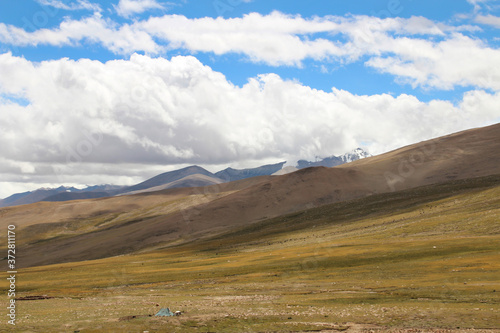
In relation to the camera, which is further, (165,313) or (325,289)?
(325,289)

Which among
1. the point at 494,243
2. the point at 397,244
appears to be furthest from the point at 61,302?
the point at 494,243

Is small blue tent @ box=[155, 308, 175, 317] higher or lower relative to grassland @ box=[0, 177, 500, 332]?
higher

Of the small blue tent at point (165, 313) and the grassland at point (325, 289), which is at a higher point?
the small blue tent at point (165, 313)

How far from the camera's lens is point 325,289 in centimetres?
Answer: 4725

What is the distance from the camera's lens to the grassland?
3069 centimetres

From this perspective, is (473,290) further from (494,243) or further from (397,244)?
(397,244)

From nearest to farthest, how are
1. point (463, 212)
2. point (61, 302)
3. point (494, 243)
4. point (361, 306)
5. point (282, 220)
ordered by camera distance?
point (361, 306)
point (61, 302)
point (494, 243)
point (463, 212)
point (282, 220)

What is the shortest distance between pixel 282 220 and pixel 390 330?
466 ft

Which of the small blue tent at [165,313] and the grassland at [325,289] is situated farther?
the small blue tent at [165,313]

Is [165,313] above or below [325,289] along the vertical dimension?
above

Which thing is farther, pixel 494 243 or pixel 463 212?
pixel 463 212

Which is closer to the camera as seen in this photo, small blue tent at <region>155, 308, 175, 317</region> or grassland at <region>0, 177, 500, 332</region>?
grassland at <region>0, 177, 500, 332</region>

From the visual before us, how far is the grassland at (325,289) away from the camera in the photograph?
30.7 m

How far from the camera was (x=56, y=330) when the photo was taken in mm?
29312
